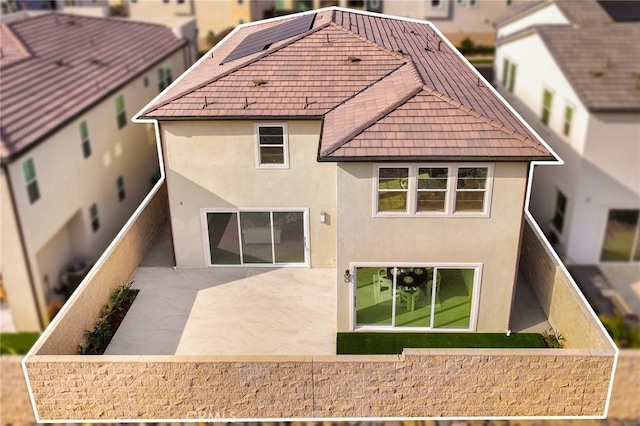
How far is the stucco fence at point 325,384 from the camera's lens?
12.8 meters

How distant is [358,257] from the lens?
1481 centimetres

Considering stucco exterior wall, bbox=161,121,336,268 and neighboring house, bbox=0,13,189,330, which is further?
neighboring house, bbox=0,13,189,330

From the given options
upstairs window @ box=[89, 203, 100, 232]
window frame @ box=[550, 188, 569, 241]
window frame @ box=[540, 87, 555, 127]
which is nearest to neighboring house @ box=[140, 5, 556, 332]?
window frame @ box=[540, 87, 555, 127]

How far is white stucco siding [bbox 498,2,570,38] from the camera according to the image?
25906 millimetres

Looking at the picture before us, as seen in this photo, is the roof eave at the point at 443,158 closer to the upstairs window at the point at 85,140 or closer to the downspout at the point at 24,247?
the downspout at the point at 24,247

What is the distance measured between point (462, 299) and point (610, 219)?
807 cm

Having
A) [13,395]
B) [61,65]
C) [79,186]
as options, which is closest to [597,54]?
[79,186]

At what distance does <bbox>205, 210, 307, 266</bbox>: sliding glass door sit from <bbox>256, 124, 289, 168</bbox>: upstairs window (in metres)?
1.46

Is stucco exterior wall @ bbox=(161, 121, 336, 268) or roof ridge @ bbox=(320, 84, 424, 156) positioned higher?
roof ridge @ bbox=(320, 84, 424, 156)

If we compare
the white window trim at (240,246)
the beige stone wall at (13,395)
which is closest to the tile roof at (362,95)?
the white window trim at (240,246)

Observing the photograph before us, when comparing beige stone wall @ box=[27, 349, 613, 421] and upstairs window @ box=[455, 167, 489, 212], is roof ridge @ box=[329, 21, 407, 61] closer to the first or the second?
upstairs window @ box=[455, 167, 489, 212]

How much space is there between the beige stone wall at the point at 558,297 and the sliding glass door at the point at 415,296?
7.35 feet

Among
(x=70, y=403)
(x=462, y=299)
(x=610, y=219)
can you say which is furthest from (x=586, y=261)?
(x=70, y=403)

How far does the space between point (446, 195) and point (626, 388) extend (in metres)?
5.61
